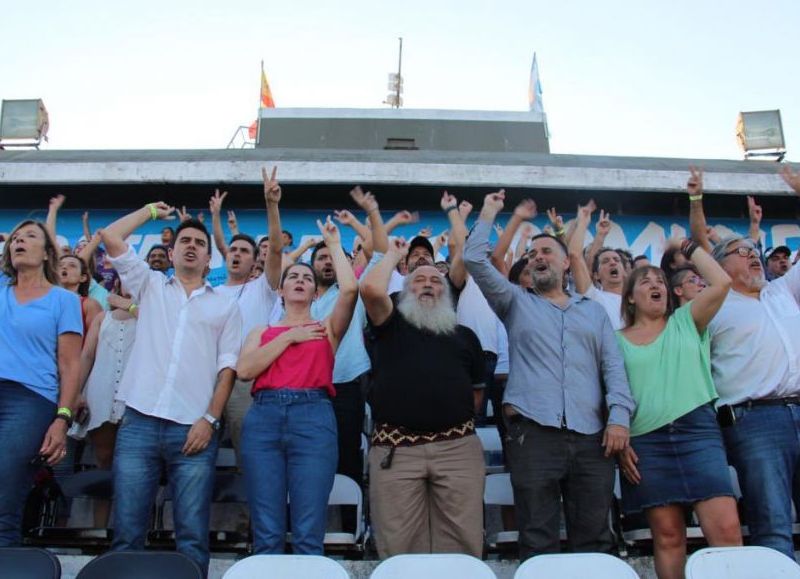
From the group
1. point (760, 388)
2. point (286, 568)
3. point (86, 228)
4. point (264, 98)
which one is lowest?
point (286, 568)

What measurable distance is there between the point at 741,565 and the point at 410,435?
62.2 inches

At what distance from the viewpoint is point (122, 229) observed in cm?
383

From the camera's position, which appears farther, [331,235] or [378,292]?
[331,235]

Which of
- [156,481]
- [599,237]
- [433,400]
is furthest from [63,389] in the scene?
[599,237]

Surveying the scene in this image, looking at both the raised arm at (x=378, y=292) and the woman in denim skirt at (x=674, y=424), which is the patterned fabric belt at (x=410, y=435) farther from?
the woman in denim skirt at (x=674, y=424)

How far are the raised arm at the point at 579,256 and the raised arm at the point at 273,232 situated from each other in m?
1.94

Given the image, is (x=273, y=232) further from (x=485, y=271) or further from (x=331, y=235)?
(x=485, y=271)

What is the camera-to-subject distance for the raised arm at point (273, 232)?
4.48 meters

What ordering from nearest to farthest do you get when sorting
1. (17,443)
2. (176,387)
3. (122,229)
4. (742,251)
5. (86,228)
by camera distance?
(17,443)
(176,387)
(122,229)
(742,251)
(86,228)

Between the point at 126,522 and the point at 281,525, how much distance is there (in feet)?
2.31

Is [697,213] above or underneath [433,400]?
above

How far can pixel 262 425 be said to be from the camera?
3.51m

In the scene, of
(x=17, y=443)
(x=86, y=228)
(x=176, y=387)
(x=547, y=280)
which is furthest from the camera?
(x=86, y=228)

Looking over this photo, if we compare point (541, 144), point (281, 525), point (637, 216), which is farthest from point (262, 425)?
point (541, 144)
